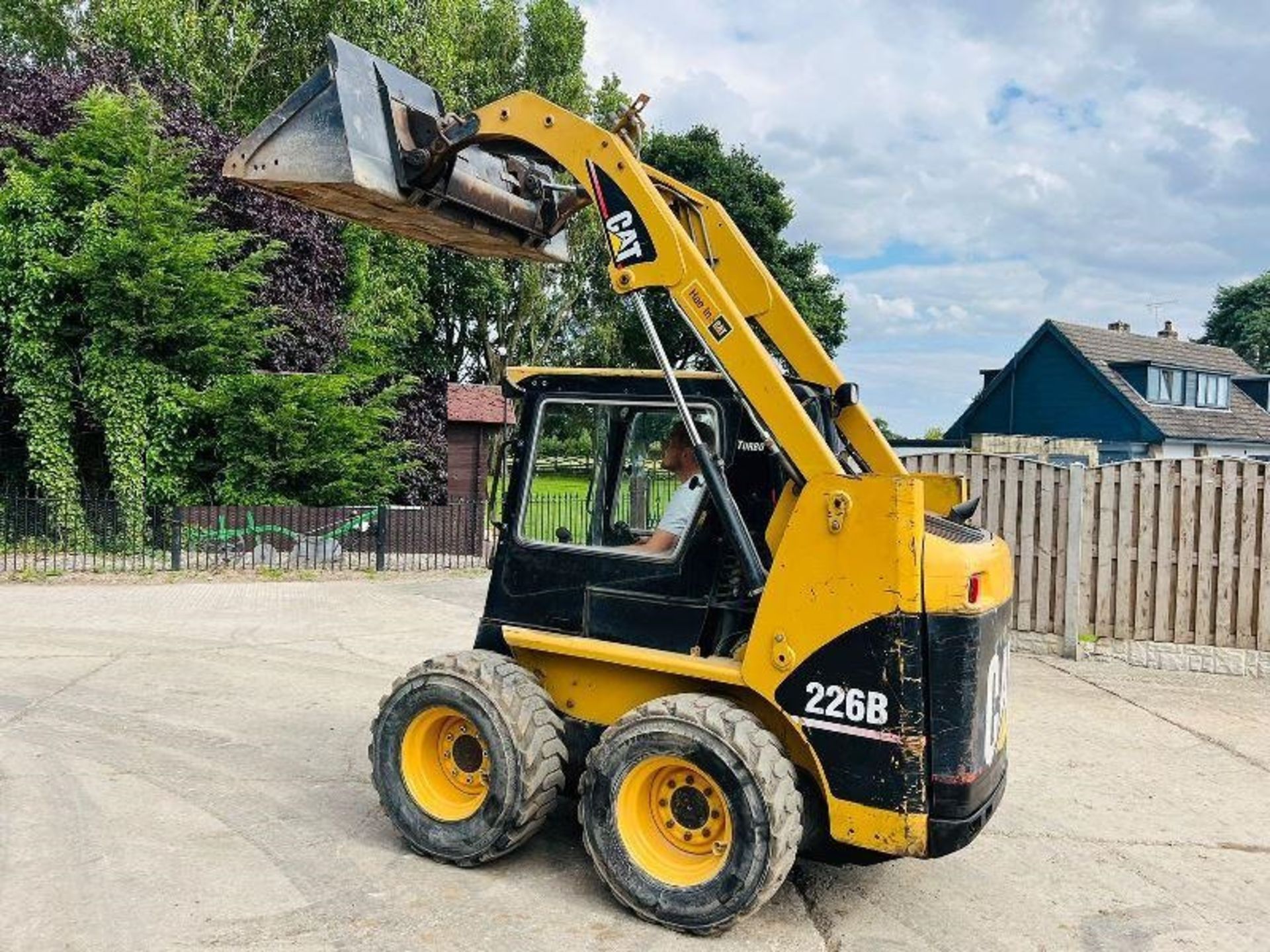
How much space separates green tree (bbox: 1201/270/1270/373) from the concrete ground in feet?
202

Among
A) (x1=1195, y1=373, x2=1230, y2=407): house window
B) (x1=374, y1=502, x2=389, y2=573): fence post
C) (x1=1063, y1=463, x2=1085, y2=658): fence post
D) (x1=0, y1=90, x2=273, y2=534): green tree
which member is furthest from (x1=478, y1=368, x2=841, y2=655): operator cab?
(x1=1195, y1=373, x2=1230, y2=407): house window

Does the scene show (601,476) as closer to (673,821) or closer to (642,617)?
(642,617)

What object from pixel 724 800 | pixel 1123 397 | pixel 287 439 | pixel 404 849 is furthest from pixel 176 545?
pixel 1123 397

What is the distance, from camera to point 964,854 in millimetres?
4945

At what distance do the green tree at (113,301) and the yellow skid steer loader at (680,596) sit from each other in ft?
35.1

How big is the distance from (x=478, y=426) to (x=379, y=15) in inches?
389

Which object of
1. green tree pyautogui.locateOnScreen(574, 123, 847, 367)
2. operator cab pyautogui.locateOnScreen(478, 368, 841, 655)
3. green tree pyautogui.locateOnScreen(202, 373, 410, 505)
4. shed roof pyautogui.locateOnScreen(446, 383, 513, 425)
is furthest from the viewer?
green tree pyautogui.locateOnScreen(574, 123, 847, 367)

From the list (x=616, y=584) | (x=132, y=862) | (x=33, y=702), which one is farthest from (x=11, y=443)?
(x=616, y=584)

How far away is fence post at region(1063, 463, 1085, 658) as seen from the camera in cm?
939

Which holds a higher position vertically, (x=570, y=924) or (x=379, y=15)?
(x=379, y=15)

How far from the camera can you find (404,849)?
473 centimetres

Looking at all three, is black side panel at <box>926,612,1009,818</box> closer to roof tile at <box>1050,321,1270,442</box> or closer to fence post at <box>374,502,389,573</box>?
fence post at <box>374,502,389,573</box>

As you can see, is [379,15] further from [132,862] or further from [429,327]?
[132,862]

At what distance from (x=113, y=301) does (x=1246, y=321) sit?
6623 cm
